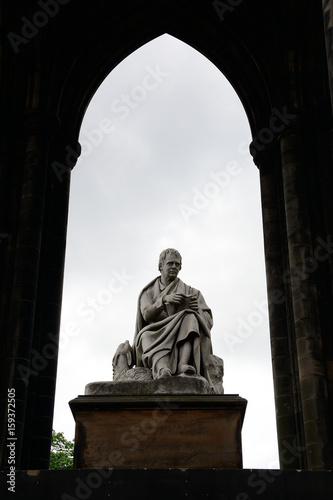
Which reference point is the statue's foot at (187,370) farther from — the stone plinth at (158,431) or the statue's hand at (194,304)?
the statue's hand at (194,304)

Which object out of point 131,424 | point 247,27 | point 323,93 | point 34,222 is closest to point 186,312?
point 131,424

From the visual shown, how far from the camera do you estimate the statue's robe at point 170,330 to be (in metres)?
8.03

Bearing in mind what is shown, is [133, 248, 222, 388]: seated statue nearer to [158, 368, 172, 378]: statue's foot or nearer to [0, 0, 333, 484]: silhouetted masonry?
[158, 368, 172, 378]: statue's foot

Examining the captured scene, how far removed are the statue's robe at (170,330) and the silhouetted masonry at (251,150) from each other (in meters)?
2.92

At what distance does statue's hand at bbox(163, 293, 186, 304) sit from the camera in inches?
331

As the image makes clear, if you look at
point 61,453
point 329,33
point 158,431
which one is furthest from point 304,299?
point 61,453

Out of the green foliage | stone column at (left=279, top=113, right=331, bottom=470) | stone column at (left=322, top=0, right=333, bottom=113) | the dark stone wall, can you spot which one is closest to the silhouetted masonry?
stone column at (left=279, top=113, right=331, bottom=470)

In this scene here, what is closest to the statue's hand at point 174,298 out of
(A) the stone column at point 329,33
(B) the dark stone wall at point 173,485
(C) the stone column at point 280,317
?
(B) the dark stone wall at point 173,485

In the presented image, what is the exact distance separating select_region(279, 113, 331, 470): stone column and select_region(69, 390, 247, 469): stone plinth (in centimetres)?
326

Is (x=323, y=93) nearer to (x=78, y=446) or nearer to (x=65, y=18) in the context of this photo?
(x=65, y=18)

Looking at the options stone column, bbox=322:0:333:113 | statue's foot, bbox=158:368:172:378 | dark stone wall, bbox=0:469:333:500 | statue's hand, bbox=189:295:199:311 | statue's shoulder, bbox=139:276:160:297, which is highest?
stone column, bbox=322:0:333:113

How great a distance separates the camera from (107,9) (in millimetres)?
14227

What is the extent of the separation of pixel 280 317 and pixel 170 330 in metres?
4.14

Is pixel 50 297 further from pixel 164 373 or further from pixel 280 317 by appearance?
pixel 164 373
